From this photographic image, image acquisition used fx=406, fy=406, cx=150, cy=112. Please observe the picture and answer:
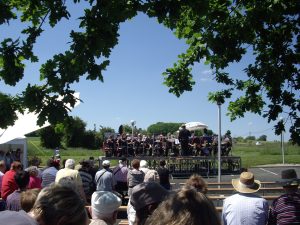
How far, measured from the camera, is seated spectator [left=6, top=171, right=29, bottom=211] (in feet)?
19.3

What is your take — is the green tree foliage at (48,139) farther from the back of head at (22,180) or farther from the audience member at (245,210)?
the audience member at (245,210)

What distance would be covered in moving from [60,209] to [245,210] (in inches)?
128

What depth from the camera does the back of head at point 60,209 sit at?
212cm

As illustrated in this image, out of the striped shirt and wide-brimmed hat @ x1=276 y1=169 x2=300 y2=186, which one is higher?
wide-brimmed hat @ x1=276 y1=169 x2=300 y2=186

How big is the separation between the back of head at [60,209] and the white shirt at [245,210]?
310 centimetres

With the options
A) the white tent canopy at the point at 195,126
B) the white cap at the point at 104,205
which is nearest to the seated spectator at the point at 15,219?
the white cap at the point at 104,205

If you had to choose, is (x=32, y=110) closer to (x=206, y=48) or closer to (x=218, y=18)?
(x=218, y=18)

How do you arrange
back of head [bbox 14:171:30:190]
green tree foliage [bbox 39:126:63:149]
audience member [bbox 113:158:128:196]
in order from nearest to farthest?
back of head [bbox 14:171:30:190] → audience member [bbox 113:158:128:196] → green tree foliage [bbox 39:126:63:149]

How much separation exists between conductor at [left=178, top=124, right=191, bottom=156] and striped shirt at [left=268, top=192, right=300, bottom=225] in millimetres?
16877

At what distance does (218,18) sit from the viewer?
26.8 feet

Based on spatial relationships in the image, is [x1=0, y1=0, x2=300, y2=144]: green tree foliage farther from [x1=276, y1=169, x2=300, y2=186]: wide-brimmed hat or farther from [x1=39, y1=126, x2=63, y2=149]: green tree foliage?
[x1=39, y1=126, x2=63, y2=149]: green tree foliage

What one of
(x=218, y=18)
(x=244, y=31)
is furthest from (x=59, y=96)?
(x=244, y=31)

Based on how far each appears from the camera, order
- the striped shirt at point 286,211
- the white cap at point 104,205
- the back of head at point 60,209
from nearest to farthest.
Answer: the back of head at point 60,209 → the white cap at point 104,205 → the striped shirt at point 286,211

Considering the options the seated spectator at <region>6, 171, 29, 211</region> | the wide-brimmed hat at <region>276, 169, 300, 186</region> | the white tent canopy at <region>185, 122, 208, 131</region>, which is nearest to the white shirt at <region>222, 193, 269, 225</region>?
the wide-brimmed hat at <region>276, 169, 300, 186</region>
